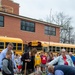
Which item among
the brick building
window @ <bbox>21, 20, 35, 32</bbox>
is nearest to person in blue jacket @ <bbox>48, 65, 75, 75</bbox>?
the brick building

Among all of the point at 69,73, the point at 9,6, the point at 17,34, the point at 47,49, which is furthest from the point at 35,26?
the point at 69,73

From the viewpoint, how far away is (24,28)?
41.2m

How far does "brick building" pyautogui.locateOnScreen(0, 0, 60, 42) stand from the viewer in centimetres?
3717

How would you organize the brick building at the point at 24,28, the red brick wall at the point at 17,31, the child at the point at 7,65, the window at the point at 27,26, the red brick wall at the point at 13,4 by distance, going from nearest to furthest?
the child at the point at 7,65
the brick building at the point at 24,28
the red brick wall at the point at 17,31
the window at the point at 27,26
the red brick wall at the point at 13,4

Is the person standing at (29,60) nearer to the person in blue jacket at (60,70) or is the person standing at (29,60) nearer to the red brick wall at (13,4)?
the person in blue jacket at (60,70)

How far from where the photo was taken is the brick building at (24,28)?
3717cm

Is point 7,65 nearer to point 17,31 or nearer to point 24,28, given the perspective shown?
point 17,31

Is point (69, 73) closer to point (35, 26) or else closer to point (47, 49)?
point (47, 49)

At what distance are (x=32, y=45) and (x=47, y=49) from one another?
1.72 meters

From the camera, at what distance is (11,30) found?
38.4 m

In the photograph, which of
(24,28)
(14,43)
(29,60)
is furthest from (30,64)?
(24,28)

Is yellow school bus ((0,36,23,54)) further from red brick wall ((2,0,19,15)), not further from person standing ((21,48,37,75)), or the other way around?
red brick wall ((2,0,19,15))

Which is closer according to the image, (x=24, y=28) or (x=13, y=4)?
(x=24, y=28)

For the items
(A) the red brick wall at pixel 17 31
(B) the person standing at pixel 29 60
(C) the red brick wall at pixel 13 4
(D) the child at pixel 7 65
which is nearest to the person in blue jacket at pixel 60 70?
(D) the child at pixel 7 65
